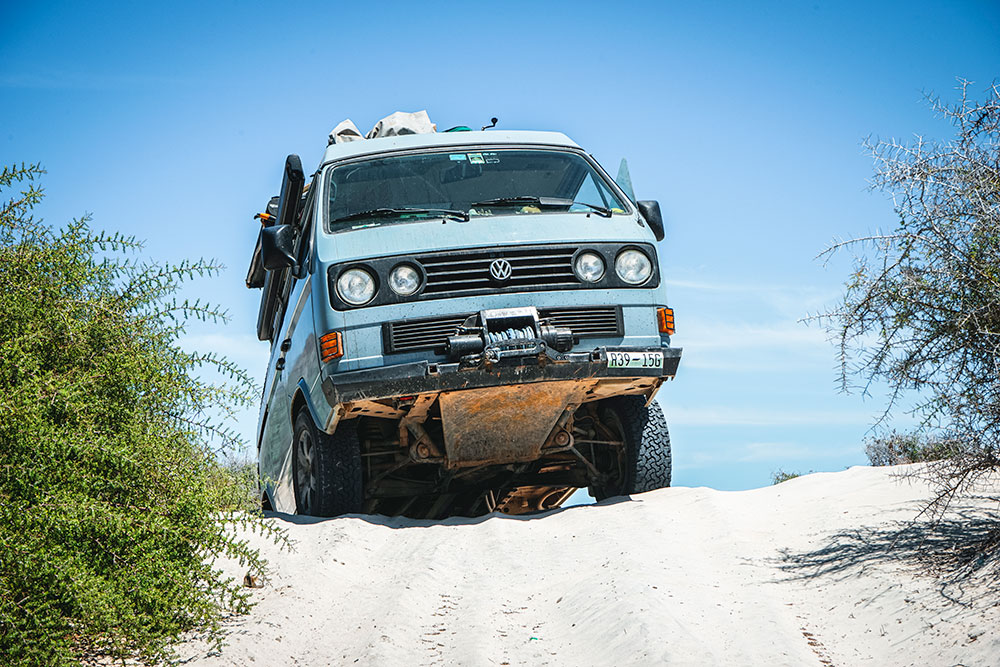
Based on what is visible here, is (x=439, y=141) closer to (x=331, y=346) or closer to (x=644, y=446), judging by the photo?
(x=331, y=346)

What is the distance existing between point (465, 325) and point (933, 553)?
117 inches

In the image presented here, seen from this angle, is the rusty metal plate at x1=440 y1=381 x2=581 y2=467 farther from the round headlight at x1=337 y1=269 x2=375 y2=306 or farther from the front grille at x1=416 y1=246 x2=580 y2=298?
the round headlight at x1=337 y1=269 x2=375 y2=306

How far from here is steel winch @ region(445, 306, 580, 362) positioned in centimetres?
598

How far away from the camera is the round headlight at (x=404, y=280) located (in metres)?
6.16

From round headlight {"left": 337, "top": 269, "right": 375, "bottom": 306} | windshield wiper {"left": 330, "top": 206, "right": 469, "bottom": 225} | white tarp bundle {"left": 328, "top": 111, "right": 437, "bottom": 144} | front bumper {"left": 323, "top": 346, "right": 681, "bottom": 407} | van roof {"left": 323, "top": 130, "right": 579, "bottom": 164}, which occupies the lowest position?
front bumper {"left": 323, "top": 346, "right": 681, "bottom": 407}

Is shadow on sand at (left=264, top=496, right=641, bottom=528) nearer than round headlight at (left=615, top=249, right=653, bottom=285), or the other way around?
round headlight at (left=615, top=249, right=653, bottom=285)

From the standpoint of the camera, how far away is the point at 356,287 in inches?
244

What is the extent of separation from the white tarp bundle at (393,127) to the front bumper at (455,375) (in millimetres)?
3304

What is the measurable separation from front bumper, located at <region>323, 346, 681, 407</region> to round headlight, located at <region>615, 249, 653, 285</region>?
635 millimetres

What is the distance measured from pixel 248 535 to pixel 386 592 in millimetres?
1406

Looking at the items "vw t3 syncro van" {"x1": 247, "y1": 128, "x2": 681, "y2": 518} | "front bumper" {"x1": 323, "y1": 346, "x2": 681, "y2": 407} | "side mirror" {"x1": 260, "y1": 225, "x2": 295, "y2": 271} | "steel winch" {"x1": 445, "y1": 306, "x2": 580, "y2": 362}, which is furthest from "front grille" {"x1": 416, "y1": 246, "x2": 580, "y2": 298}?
"side mirror" {"x1": 260, "y1": 225, "x2": 295, "y2": 271}

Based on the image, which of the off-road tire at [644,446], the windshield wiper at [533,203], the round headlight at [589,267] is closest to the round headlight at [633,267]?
the round headlight at [589,267]

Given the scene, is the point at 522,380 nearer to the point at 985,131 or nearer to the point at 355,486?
the point at 355,486

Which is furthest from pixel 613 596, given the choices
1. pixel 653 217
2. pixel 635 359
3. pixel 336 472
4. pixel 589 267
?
pixel 653 217
